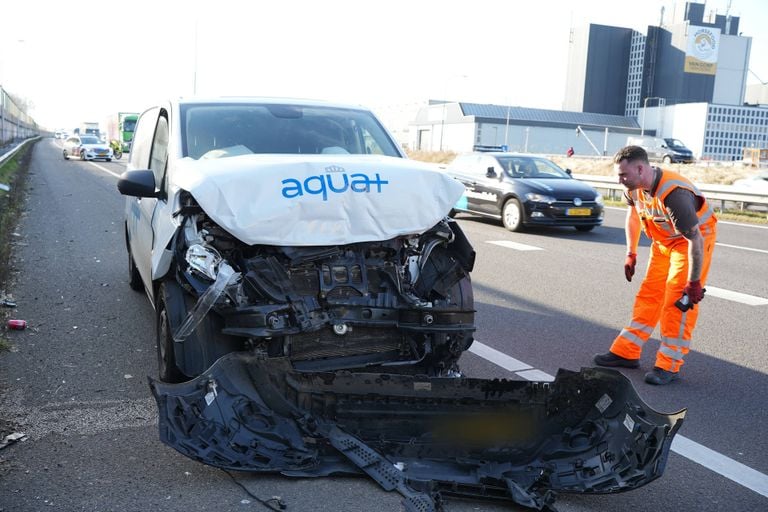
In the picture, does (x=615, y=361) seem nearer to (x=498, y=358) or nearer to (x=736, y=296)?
(x=498, y=358)

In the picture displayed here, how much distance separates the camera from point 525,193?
14.3 m

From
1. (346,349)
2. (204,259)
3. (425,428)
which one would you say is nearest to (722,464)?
(425,428)

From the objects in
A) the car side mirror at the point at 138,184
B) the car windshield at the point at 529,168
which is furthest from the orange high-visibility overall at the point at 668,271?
the car windshield at the point at 529,168

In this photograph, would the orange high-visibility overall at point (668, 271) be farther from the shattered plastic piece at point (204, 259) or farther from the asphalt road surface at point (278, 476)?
the shattered plastic piece at point (204, 259)

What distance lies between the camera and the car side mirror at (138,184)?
502cm

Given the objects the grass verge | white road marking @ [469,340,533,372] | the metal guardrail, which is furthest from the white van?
white road marking @ [469,340,533,372]

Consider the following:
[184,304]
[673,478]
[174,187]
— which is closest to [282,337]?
[184,304]

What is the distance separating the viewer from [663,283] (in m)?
5.60

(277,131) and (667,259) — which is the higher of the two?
(277,131)

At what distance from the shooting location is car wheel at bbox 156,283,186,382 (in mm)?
4371

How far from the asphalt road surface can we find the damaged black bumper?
5.1 inches

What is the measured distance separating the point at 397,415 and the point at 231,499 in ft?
2.93

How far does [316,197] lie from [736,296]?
6.26 meters

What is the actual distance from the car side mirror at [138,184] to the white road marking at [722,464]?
12.0ft
